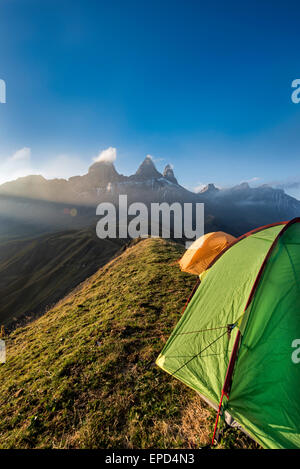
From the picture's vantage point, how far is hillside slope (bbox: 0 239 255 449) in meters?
4.86

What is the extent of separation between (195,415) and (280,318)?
3.59m

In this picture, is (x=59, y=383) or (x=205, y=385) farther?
(x=59, y=383)

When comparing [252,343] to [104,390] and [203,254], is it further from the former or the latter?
[203,254]

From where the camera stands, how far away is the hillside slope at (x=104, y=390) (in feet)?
16.0

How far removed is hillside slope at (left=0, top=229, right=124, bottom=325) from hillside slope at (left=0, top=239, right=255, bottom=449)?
37.9 meters

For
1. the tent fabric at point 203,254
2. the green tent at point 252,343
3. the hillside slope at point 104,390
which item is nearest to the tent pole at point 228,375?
the green tent at point 252,343

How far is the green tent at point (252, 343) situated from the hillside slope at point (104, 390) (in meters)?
0.82

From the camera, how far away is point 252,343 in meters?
4.90

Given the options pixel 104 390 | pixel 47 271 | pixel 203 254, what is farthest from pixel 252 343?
pixel 47 271

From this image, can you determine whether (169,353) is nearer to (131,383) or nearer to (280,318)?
(131,383)

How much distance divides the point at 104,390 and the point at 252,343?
5.14 metres

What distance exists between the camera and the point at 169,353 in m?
6.25
